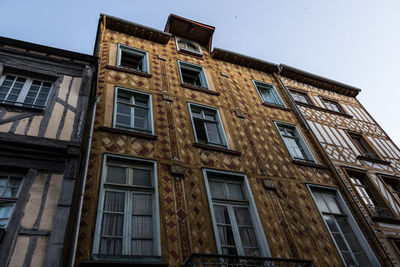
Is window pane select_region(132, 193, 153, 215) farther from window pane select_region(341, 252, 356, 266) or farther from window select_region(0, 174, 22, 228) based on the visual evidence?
window pane select_region(341, 252, 356, 266)

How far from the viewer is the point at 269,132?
29.3 ft

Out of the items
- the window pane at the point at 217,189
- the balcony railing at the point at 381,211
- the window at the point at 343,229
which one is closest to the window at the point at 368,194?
the balcony railing at the point at 381,211

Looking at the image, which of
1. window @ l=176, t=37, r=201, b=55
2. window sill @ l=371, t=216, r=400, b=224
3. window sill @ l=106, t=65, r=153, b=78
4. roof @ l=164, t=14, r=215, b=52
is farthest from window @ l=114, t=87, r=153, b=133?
window sill @ l=371, t=216, r=400, b=224

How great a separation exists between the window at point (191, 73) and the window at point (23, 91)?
16.3 feet

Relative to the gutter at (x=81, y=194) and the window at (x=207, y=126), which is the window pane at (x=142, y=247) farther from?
the window at (x=207, y=126)

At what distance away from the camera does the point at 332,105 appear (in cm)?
1314

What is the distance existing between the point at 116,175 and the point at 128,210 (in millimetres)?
885

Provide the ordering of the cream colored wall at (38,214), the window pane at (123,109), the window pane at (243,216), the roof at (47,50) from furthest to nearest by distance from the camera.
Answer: the window pane at (123,109) < the roof at (47,50) < the window pane at (243,216) < the cream colored wall at (38,214)

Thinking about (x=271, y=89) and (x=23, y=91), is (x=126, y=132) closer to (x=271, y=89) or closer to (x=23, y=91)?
(x=23, y=91)

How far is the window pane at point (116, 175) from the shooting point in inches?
225

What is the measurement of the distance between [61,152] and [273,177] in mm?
4859

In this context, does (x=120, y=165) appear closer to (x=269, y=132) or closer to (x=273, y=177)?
(x=273, y=177)

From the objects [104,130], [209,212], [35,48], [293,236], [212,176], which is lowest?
[293,236]

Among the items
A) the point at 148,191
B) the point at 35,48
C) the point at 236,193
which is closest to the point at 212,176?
the point at 236,193
